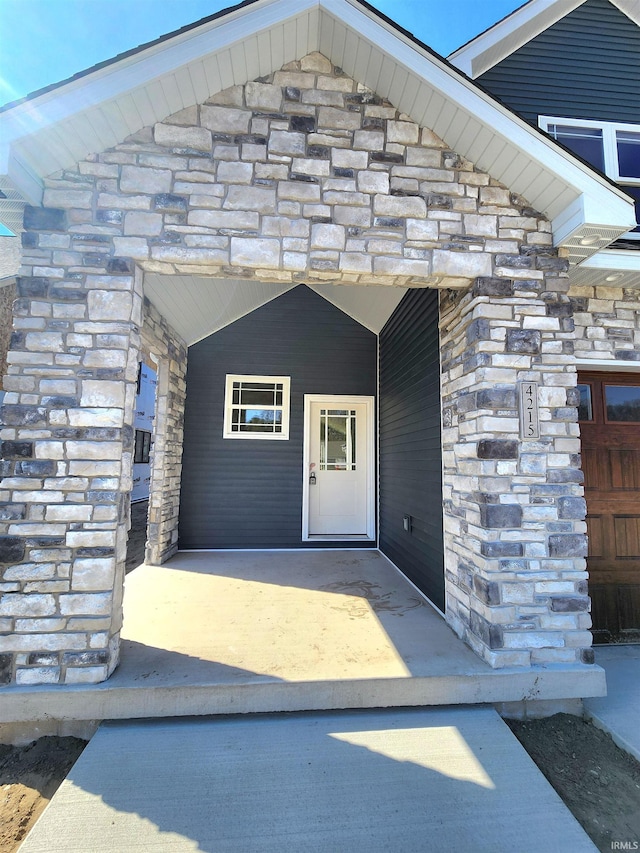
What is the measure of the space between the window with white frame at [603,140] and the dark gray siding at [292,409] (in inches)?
122

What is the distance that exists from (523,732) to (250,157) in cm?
387

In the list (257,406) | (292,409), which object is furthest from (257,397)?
(292,409)

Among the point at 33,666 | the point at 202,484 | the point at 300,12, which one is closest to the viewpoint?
the point at 33,666

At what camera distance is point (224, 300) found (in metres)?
5.03

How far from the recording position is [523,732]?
231 cm

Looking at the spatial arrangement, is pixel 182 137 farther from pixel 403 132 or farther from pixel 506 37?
pixel 506 37

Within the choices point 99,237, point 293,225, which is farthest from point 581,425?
point 99,237

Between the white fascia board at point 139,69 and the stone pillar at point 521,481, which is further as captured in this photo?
the stone pillar at point 521,481

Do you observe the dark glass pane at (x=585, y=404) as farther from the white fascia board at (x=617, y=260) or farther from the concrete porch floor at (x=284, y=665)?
the concrete porch floor at (x=284, y=665)

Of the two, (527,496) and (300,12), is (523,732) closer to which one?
(527,496)

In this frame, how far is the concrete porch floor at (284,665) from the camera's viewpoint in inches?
86.5

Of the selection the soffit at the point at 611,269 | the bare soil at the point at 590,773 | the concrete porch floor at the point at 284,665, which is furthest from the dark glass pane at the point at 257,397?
the bare soil at the point at 590,773

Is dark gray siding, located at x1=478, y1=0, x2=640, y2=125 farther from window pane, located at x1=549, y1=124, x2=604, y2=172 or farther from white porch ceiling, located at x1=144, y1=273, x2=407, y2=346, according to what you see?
white porch ceiling, located at x1=144, y1=273, x2=407, y2=346

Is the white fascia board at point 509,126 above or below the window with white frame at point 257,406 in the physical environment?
above
